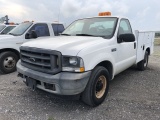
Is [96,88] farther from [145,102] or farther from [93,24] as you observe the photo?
[93,24]

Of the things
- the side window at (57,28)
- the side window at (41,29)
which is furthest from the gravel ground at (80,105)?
the side window at (57,28)

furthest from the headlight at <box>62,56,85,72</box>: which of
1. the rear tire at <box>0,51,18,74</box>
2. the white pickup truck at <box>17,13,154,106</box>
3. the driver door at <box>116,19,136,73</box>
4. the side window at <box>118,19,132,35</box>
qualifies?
the rear tire at <box>0,51,18,74</box>

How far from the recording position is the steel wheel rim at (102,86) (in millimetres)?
3695

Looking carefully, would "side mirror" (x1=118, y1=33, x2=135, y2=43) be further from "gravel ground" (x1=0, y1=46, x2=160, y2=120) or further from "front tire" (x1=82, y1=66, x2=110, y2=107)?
"gravel ground" (x1=0, y1=46, x2=160, y2=120)

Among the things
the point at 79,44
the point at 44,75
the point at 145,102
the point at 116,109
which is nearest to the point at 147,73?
the point at 145,102

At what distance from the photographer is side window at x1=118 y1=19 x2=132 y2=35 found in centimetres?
456

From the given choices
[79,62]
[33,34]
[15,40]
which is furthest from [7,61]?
[79,62]

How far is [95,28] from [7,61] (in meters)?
3.49

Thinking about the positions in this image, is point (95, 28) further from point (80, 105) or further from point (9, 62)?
point (9, 62)

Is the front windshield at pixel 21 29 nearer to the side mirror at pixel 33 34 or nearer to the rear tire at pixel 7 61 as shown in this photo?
the side mirror at pixel 33 34

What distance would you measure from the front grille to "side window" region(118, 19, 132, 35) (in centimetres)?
198

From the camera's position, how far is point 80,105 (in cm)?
380

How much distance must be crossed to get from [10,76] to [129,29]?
13.3 feet

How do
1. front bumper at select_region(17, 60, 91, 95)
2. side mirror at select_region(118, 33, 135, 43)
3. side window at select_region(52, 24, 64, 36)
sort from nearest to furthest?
1. front bumper at select_region(17, 60, 91, 95)
2. side mirror at select_region(118, 33, 135, 43)
3. side window at select_region(52, 24, 64, 36)
